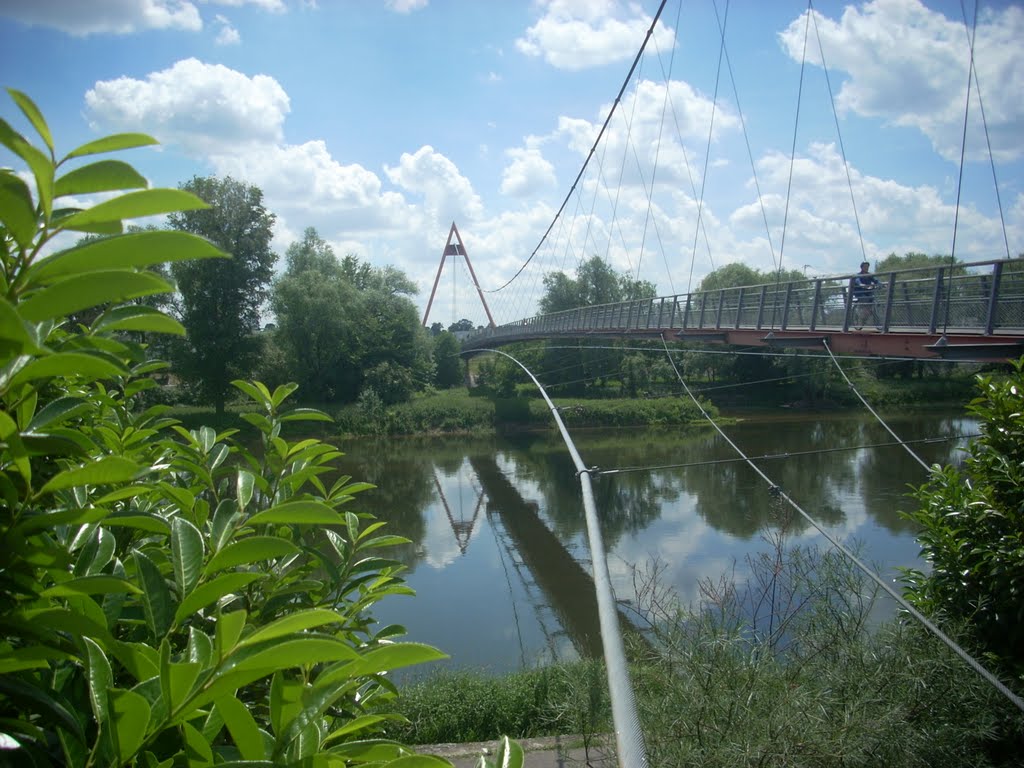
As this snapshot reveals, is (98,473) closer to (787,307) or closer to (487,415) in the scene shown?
(787,307)

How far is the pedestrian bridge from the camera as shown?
20.3 feet

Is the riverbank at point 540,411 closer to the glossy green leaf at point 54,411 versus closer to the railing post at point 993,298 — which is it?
the railing post at point 993,298

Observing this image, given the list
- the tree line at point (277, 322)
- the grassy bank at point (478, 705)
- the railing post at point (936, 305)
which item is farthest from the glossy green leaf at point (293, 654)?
the tree line at point (277, 322)

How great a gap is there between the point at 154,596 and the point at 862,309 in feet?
31.5

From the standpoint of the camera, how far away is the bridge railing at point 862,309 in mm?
6180

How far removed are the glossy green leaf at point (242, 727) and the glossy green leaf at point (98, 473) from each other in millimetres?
193

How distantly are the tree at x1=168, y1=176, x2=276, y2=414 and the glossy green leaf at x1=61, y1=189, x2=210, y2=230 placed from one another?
23947mm

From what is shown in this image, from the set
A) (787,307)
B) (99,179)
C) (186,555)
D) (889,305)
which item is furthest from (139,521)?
(787,307)

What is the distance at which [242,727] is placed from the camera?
1.90 ft

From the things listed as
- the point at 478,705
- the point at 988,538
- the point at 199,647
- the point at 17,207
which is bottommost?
the point at 478,705

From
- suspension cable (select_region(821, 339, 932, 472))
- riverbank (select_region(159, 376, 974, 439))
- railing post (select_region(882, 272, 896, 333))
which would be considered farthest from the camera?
riverbank (select_region(159, 376, 974, 439))

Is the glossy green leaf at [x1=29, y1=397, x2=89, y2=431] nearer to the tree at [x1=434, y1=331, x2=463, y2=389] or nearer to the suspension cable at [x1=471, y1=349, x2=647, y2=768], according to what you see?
the suspension cable at [x1=471, y1=349, x2=647, y2=768]

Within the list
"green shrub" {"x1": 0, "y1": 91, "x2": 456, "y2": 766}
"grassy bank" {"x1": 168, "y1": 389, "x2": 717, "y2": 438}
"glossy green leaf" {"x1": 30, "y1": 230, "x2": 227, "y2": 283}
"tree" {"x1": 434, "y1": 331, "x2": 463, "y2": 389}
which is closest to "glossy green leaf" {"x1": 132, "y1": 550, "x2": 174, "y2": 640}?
"green shrub" {"x1": 0, "y1": 91, "x2": 456, "y2": 766}

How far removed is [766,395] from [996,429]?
86.9 ft
